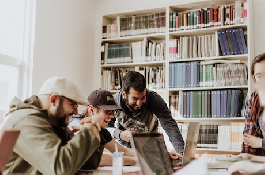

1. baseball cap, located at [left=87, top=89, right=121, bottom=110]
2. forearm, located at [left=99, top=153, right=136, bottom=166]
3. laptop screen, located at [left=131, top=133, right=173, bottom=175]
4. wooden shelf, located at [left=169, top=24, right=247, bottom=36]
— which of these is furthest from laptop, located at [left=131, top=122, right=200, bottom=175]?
wooden shelf, located at [left=169, top=24, right=247, bottom=36]

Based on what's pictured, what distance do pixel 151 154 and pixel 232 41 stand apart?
2.67m

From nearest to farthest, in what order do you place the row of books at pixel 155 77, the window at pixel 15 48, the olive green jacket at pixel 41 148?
the olive green jacket at pixel 41 148, the window at pixel 15 48, the row of books at pixel 155 77

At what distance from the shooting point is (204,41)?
13.7 ft

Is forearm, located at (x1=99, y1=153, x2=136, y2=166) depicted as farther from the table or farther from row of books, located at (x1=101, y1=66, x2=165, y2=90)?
row of books, located at (x1=101, y1=66, x2=165, y2=90)

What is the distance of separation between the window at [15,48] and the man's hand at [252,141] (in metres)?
2.35

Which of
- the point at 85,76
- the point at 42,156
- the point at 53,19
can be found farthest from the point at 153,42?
the point at 42,156

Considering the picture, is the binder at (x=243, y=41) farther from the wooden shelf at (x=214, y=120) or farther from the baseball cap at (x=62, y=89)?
the baseball cap at (x=62, y=89)

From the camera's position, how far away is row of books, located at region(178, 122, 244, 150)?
151 inches

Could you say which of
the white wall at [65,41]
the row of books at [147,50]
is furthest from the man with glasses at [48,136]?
the row of books at [147,50]

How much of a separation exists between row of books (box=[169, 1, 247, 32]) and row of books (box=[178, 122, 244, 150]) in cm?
123

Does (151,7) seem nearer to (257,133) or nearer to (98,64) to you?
(98,64)

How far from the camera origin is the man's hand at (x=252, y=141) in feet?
8.60

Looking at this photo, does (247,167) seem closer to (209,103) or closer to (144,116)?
(144,116)

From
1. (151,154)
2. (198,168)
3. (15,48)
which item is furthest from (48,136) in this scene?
(15,48)
